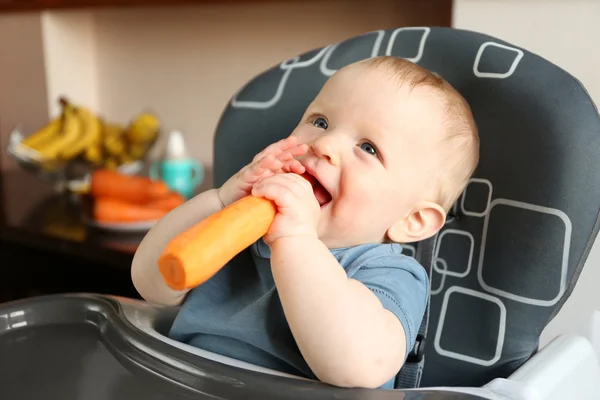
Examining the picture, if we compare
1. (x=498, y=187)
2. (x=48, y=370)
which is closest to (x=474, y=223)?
(x=498, y=187)

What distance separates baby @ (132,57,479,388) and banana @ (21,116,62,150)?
4.06 feet

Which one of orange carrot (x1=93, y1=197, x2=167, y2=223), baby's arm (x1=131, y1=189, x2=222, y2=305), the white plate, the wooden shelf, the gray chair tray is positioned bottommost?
the white plate

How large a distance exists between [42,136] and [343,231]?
1.44 m

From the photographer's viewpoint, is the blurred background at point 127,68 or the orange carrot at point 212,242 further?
the blurred background at point 127,68

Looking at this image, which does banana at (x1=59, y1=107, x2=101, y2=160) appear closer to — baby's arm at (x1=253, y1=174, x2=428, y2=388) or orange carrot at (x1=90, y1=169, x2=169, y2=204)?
orange carrot at (x1=90, y1=169, x2=169, y2=204)

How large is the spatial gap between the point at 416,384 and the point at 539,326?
0.48 ft

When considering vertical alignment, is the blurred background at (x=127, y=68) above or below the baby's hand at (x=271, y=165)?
below

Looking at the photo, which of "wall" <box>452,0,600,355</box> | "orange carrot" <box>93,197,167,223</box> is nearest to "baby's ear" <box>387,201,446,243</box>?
"wall" <box>452,0,600,355</box>

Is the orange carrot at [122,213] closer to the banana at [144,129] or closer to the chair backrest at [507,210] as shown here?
the banana at [144,129]

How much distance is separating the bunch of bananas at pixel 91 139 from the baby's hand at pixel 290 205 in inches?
51.5

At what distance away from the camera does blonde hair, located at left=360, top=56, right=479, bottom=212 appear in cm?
71

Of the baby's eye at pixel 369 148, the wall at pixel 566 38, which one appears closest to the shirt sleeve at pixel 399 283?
the baby's eye at pixel 369 148

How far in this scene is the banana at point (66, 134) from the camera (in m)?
1.83

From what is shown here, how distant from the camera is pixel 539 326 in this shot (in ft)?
2.36
